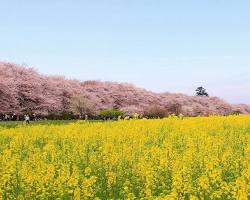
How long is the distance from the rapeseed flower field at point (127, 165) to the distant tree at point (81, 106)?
29.9 m

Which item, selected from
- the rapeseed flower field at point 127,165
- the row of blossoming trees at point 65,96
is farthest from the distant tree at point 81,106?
the rapeseed flower field at point 127,165

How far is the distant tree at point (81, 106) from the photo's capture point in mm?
54094

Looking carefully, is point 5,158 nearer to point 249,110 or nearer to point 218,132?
point 218,132

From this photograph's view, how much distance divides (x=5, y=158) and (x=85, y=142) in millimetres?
4497

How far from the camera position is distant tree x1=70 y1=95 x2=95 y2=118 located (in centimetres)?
5409

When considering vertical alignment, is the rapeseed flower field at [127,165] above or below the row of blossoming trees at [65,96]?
below

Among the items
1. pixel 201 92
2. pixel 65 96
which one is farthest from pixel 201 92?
pixel 65 96

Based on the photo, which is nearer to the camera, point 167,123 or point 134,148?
point 134,148

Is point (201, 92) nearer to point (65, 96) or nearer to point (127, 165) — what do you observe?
point (65, 96)

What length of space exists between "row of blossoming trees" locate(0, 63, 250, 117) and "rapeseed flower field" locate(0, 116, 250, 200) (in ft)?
90.3

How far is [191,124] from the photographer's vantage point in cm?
2464

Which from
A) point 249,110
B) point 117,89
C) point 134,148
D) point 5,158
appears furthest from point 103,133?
point 249,110

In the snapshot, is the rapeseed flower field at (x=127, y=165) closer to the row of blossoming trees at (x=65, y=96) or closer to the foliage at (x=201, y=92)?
the row of blossoming trees at (x=65, y=96)

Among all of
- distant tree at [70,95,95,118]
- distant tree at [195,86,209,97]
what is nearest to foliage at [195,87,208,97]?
distant tree at [195,86,209,97]
